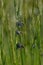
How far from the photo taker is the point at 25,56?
1561 mm

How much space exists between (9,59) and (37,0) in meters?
0.47

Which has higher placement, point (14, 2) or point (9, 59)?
point (14, 2)

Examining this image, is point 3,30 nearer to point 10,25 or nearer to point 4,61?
point 10,25

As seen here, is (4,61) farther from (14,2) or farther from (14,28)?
(14,2)

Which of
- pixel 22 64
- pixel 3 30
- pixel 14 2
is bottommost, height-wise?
pixel 22 64

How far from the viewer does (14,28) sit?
149 cm

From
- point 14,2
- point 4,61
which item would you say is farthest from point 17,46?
point 14,2

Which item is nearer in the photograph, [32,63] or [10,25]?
[10,25]

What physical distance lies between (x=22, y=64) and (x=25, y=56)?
66 millimetres

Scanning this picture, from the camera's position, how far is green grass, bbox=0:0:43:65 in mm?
1461

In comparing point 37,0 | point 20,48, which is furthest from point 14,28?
point 37,0

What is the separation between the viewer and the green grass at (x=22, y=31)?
1.46m

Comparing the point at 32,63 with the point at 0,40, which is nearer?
the point at 0,40

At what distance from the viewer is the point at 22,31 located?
1512 millimetres
